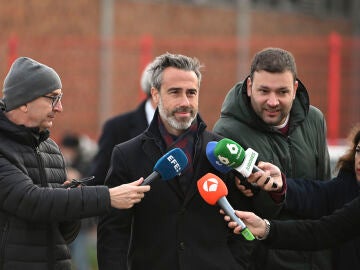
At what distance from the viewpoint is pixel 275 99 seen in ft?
19.7

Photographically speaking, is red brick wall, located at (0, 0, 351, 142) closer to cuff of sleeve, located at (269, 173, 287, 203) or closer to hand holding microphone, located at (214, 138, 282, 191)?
cuff of sleeve, located at (269, 173, 287, 203)

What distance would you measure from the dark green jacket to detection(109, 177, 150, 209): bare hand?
948 millimetres

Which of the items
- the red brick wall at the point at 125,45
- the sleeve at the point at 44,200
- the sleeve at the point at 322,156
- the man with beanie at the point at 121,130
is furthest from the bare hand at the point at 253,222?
the red brick wall at the point at 125,45

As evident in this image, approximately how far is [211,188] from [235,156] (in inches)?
8.0

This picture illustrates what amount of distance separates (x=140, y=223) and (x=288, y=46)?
423 inches

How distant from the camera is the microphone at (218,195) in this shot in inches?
205

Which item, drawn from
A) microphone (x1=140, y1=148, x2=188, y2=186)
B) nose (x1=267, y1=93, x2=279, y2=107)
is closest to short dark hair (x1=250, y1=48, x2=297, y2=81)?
nose (x1=267, y1=93, x2=279, y2=107)

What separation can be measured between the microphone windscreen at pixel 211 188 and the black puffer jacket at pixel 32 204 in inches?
19.1

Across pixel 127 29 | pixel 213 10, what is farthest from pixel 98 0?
pixel 213 10

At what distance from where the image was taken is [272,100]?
5.99 meters

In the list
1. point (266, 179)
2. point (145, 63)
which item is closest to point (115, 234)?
point (266, 179)

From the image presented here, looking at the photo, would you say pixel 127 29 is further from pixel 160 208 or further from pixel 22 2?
pixel 160 208

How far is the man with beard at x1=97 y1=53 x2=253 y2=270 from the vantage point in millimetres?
5500

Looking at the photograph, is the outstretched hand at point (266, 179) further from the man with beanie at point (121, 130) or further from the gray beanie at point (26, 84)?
the man with beanie at point (121, 130)
